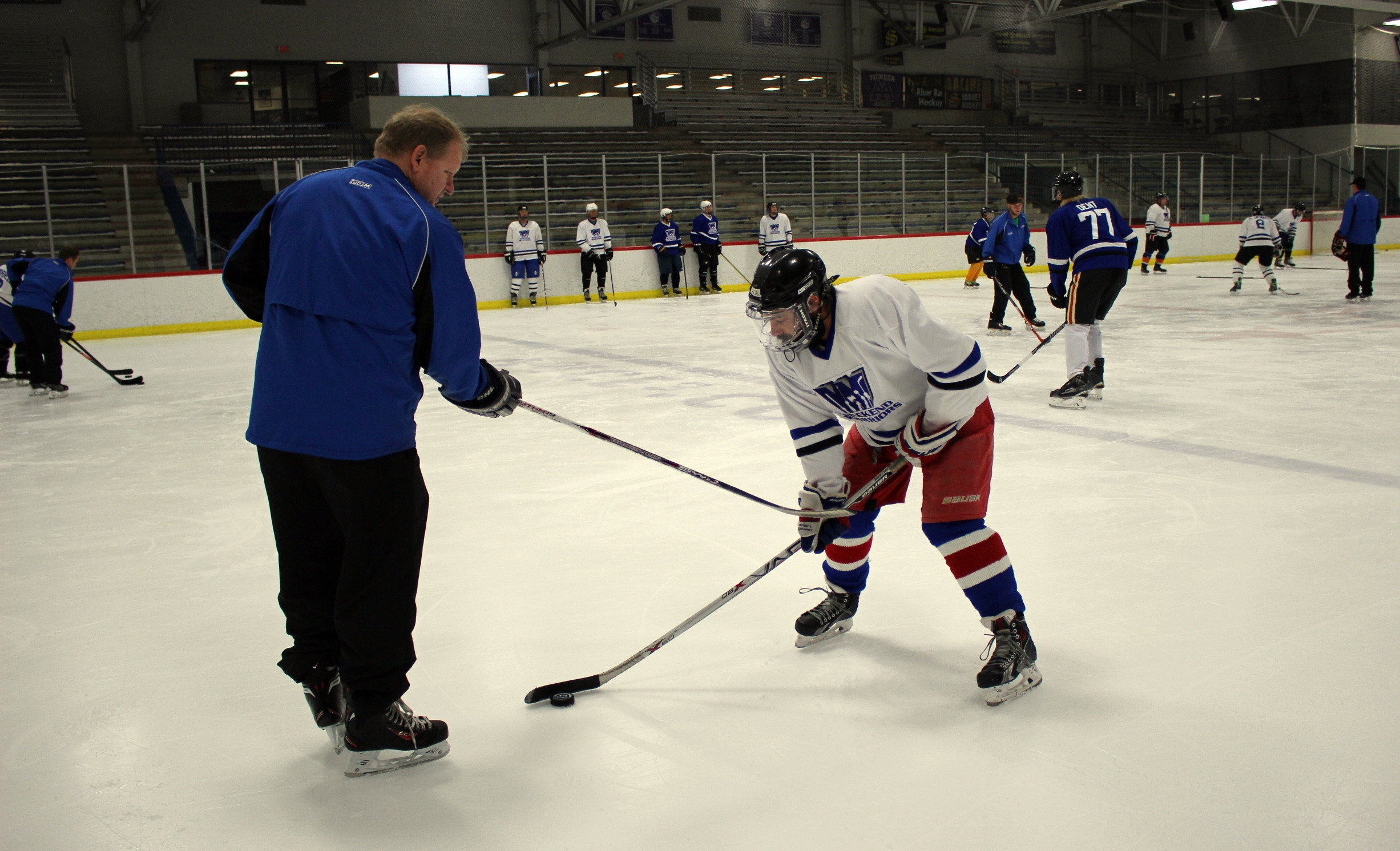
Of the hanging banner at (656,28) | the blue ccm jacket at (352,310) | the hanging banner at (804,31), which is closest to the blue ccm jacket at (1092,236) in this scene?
the blue ccm jacket at (352,310)

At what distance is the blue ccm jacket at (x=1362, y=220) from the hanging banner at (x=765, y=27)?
13.5 metres

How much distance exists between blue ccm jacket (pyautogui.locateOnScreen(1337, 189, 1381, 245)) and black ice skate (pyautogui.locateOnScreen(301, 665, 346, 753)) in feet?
37.9

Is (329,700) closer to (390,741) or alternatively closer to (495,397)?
(390,741)

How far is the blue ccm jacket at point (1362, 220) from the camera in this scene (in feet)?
34.9

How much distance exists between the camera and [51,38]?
16000 millimetres

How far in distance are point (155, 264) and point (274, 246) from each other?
445 inches

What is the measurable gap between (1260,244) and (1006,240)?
4.88 metres

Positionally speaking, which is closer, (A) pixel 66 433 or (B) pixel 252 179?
(A) pixel 66 433

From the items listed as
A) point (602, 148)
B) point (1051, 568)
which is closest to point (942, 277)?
point (602, 148)

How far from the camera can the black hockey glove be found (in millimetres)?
1960

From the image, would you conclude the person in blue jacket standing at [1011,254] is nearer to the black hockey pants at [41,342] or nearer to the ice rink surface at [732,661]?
the ice rink surface at [732,661]

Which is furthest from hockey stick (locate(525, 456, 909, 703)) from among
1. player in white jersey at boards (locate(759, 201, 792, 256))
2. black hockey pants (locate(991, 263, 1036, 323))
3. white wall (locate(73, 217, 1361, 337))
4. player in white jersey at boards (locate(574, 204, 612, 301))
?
player in white jersey at boards (locate(759, 201, 792, 256))

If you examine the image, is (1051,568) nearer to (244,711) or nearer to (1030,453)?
(1030,453)

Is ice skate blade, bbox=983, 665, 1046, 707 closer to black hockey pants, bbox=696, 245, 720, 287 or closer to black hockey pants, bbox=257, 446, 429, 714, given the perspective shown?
black hockey pants, bbox=257, 446, 429, 714
